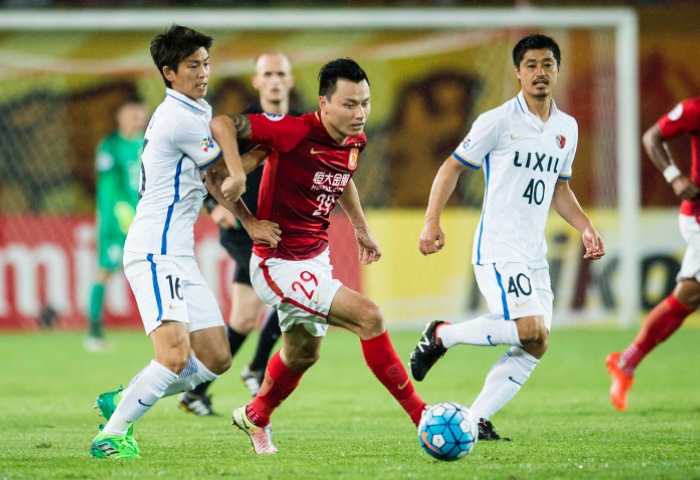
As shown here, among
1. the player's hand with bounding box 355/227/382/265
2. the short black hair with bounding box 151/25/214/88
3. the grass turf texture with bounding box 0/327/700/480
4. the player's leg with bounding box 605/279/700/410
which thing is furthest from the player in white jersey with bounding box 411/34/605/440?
the player's leg with bounding box 605/279/700/410

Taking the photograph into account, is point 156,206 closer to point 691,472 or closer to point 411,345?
point 691,472

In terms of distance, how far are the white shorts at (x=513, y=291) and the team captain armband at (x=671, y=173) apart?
7.38ft

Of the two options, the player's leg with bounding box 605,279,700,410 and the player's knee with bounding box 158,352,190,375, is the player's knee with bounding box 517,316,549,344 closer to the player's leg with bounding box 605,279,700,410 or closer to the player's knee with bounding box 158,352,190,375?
the player's knee with bounding box 158,352,190,375

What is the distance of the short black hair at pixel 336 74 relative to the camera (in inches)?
205

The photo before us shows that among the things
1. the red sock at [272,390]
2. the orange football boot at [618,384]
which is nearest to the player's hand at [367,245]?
the red sock at [272,390]

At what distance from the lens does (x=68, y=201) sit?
62.0ft

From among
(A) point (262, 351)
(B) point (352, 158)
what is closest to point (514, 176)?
(B) point (352, 158)

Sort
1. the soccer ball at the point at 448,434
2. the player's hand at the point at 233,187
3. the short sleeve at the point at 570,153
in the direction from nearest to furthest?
1. the soccer ball at the point at 448,434
2. the player's hand at the point at 233,187
3. the short sleeve at the point at 570,153

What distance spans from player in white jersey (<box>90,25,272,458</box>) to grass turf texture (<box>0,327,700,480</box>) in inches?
11.2

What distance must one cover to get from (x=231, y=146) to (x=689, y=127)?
3.76m

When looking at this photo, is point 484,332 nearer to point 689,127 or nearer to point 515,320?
point 515,320

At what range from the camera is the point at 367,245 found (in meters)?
5.71

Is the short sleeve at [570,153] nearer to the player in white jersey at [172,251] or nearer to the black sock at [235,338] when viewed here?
the player in white jersey at [172,251]

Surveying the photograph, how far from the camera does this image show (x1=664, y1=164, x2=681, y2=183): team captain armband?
7.54 meters
